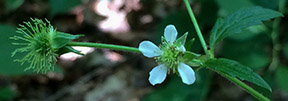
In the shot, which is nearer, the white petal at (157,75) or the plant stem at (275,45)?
the white petal at (157,75)

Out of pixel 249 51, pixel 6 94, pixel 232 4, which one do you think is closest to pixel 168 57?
pixel 232 4

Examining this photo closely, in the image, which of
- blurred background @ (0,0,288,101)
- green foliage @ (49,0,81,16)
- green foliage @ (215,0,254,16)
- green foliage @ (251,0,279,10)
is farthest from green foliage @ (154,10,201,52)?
green foliage @ (49,0,81,16)

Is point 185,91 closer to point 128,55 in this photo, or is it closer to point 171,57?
point 128,55

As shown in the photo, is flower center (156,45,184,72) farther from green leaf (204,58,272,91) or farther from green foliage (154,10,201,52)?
green foliage (154,10,201,52)

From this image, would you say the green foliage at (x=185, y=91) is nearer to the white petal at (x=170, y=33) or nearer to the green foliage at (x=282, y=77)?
the green foliage at (x=282, y=77)

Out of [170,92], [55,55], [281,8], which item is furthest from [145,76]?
[55,55]

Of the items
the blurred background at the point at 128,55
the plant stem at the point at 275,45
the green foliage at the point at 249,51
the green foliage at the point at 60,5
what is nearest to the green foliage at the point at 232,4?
the blurred background at the point at 128,55

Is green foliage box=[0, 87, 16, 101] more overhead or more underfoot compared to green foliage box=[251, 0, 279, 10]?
more overhead
